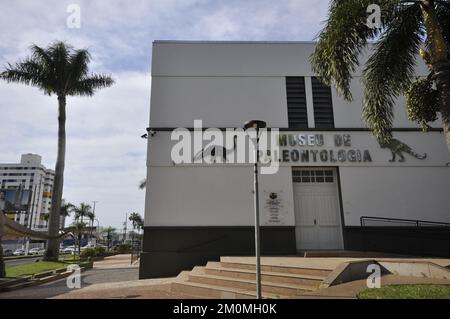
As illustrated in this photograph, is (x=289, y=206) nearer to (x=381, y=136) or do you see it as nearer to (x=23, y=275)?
(x=381, y=136)

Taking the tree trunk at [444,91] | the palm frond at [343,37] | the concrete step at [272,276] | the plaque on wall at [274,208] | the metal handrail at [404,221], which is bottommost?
the concrete step at [272,276]

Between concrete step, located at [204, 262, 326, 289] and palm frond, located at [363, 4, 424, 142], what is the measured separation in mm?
4325

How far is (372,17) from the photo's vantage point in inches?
316

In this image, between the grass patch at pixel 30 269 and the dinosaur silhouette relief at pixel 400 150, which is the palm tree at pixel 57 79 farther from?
the dinosaur silhouette relief at pixel 400 150

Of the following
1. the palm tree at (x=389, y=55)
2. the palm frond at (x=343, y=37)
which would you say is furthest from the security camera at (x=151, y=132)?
the palm frond at (x=343, y=37)

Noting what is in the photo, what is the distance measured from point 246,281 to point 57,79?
16662 millimetres

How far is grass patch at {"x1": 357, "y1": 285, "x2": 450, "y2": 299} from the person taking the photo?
17.2ft

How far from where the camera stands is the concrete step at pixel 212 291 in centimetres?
725

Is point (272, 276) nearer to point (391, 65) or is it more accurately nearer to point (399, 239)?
point (391, 65)

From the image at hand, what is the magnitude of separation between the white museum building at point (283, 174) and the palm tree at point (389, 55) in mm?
4034

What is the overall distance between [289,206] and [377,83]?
538 centimetres

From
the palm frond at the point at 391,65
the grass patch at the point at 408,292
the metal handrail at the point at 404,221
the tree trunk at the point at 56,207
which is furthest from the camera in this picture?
the tree trunk at the point at 56,207

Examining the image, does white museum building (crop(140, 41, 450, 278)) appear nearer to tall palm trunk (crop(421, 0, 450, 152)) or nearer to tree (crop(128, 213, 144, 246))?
tall palm trunk (crop(421, 0, 450, 152))

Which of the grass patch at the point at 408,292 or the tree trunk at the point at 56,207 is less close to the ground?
the tree trunk at the point at 56,207
